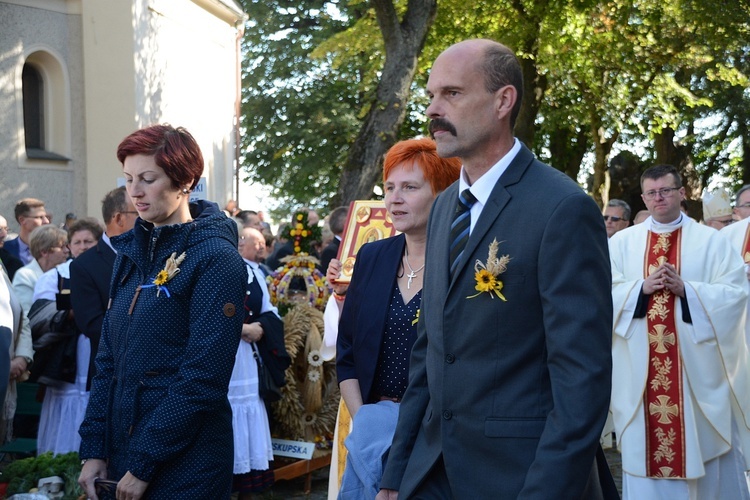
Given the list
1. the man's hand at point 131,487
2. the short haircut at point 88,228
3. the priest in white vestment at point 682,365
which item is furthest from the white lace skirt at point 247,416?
the man's hand at point 131,487

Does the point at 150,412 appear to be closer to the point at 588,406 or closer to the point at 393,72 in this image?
the point at 588,406

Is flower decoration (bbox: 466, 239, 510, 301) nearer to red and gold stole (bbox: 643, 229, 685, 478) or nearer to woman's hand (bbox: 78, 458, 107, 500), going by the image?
woman's hand (bbox: 78, 458, 107, 500)

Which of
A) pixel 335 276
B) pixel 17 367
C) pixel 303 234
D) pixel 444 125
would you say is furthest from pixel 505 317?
pixel 303 234

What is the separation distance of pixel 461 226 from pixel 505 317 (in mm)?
375

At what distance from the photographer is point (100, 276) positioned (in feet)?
22.1

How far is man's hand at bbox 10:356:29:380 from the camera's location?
6.90 meters

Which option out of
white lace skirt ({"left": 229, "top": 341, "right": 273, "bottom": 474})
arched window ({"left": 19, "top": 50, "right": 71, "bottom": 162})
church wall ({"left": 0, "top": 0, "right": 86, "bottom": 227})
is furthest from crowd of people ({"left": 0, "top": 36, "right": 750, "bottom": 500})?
arched window ({"left": 19, "top": 50, "right": 71, "bottom": 162})

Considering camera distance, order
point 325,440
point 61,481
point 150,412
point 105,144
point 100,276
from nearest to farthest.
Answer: point 150,412, point 61,481, point 100,276, point 325,440, point 105,144

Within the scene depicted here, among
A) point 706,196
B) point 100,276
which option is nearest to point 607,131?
point 706,196

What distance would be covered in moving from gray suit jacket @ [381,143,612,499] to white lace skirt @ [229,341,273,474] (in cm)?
473

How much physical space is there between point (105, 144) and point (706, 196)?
1256cm

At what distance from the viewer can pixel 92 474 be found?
12.1 feet

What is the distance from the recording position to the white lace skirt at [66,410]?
7.52m

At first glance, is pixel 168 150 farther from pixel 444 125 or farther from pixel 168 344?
pixel 444 125
